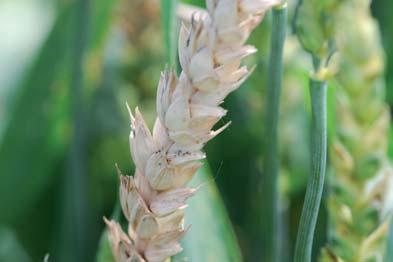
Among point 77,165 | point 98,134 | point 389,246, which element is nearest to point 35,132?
point 98,134

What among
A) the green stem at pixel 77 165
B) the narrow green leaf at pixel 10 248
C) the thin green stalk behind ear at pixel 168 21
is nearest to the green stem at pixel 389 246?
the thin green stalk behind ear at pixel 168 21

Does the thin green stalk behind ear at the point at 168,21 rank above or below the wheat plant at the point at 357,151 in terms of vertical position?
above

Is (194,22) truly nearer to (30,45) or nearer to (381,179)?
(381,179)

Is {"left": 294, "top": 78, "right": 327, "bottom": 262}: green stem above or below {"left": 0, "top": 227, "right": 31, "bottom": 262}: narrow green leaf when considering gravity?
above

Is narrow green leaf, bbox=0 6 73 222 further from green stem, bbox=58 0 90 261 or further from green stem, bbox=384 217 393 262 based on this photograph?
green stem, bbox=384 217 393 262

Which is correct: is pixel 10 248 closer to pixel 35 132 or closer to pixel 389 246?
pixel 35 132

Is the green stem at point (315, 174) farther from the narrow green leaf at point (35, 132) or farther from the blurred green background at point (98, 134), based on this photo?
the narrow green leaf at point (35, 132)

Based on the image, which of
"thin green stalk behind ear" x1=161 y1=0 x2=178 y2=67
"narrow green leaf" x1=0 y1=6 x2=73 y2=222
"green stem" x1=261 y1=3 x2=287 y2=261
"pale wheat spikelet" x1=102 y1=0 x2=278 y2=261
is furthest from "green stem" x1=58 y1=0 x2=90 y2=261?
"pale wheat spikelet" x1=102 y1=0 x2=278 y2=261
